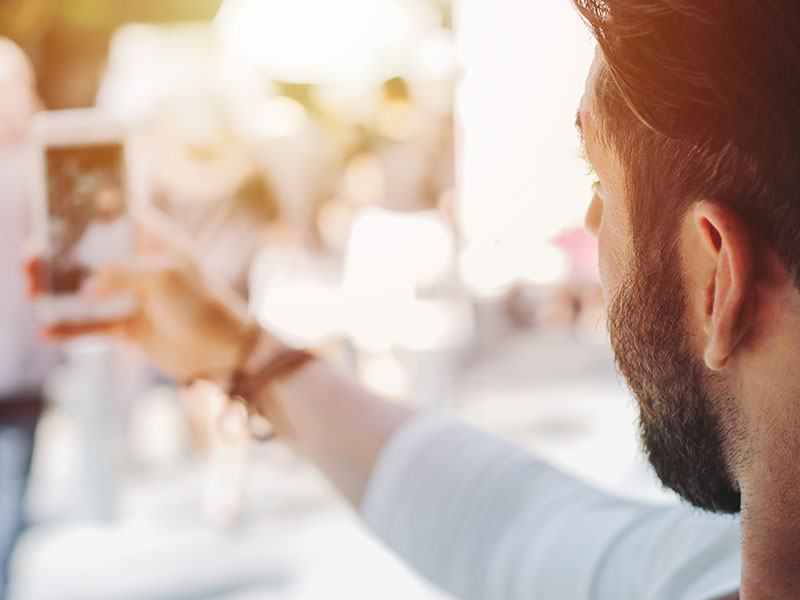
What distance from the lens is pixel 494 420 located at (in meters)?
3.69

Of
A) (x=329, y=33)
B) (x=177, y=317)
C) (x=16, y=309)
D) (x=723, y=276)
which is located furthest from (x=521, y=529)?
(x=329, y=33)

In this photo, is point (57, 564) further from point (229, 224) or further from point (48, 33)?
point (48, 33)

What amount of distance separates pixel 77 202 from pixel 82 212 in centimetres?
3

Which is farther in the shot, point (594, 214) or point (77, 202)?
point (77, 202)

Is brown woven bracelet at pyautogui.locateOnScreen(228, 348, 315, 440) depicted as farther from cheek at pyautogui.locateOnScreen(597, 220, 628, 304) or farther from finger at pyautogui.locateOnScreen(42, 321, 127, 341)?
cheek at pyautogui.locateOnScreen(597, 220, 628, 304)

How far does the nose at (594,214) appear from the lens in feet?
1.67

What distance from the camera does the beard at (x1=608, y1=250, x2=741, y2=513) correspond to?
0.44 m

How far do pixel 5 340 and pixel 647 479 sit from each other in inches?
81.7

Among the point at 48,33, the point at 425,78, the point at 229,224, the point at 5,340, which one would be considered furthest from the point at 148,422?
the point at 48,33

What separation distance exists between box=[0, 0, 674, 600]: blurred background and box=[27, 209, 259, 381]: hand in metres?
0.97

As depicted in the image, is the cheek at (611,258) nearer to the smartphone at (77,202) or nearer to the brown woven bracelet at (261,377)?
the brown woven bracelet at (261,377)

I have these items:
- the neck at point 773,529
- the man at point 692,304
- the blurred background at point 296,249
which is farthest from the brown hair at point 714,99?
the blurred background at point 296,249

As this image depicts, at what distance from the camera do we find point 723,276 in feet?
1.32

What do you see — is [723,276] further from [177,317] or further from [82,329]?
[82,329]
